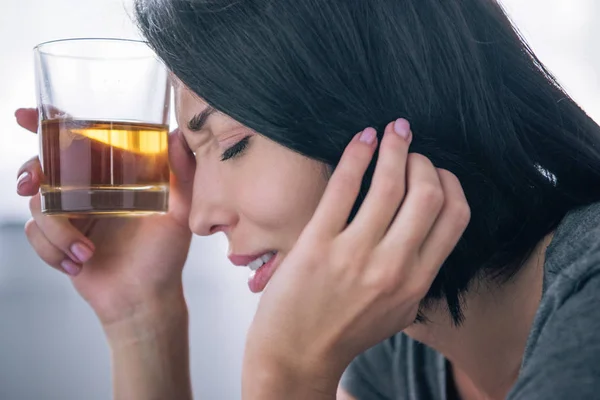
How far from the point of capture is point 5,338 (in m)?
2.46

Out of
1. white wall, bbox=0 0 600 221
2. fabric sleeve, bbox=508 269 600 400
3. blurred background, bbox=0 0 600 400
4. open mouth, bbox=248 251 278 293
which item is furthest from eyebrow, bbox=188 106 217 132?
blurred background, bbox=0 0 600 400

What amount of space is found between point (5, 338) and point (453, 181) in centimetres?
195

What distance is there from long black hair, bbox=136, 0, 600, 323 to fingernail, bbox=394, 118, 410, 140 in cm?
2

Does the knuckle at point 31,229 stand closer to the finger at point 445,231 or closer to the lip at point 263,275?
the lip at point 263,275

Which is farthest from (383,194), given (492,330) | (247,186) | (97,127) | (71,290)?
(71,290)

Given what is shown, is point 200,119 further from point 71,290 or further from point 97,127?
point 71,290

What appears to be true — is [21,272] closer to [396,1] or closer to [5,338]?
[5,338]

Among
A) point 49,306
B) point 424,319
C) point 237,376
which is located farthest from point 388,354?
point 49,306

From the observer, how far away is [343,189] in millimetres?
979

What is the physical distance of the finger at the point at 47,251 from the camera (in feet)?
4.66

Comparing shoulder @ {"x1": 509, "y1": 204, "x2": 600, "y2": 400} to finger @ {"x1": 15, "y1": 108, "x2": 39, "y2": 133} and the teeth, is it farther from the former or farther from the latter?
finger @ {"x1": 15, "y1": 108, "x2": 39, "y2": 133}

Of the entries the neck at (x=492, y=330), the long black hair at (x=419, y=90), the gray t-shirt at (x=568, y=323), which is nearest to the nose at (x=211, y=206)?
the long black hair at (x=419, y=90)

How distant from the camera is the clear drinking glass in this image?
1180 millimetres

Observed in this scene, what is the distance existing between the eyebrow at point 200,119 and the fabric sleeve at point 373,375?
66 cm
